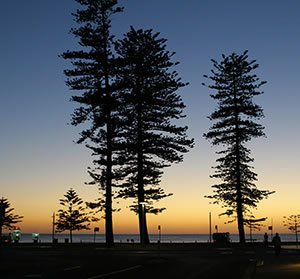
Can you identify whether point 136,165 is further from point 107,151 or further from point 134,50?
point 134,50

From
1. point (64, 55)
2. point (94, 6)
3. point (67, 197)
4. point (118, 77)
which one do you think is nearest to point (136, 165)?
point (118, 77)

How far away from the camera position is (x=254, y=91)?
60.2m

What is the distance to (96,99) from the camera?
5112 cm

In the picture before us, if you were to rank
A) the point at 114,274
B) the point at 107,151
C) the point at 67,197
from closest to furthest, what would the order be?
the point at 114,274 < the point at 107,151 < the point at 67,197

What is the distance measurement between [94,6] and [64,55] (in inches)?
225

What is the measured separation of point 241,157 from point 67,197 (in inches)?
2204

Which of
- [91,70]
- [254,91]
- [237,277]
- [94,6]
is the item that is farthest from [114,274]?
[254,91]

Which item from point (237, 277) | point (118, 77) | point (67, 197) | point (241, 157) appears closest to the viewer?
point (237, 277)

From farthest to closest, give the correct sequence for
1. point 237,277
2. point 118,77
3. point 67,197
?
1. point 67,197
2. point 118,77
3. point 237,277

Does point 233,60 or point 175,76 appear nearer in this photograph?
point 175,76

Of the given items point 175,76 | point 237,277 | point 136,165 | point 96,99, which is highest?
point 175,76

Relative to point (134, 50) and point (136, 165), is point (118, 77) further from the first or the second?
point (136, 165)

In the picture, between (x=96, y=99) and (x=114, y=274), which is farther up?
(x=96, y=99)

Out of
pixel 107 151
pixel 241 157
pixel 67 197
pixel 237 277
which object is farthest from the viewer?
pixel 67 197
